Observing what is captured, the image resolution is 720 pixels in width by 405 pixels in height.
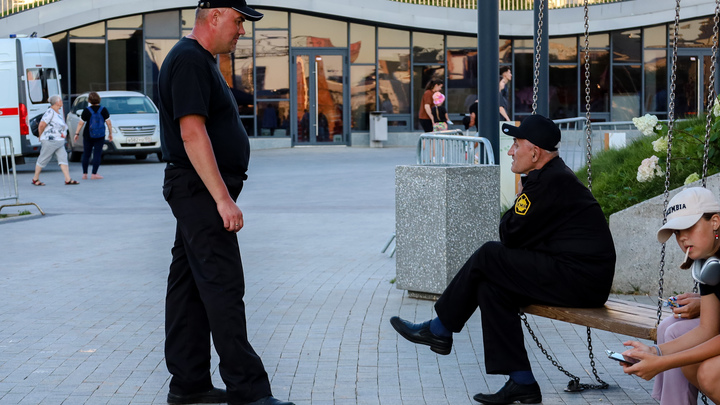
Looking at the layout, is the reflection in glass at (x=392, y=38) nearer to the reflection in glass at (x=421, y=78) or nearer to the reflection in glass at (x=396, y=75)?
the reflection in glass at (x=396, y=75)

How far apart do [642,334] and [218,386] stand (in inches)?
88.7

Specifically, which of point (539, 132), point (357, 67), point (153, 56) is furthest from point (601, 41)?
point (539, 132)

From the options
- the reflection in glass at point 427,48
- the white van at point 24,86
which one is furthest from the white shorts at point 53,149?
the reflection in glass at point 427,48

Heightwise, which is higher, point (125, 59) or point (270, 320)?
point (125, 59)

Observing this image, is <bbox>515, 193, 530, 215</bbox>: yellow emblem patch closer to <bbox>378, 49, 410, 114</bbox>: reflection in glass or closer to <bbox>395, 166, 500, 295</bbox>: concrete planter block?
<bbox>395, 166, 500, 295</bbox>: concrete planter block

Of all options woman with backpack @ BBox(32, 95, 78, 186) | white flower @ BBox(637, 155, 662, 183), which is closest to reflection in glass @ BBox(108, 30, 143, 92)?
woman with backpack @ BBox(32, 95, 78, 186)

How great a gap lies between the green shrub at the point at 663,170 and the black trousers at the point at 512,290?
3.21 meters

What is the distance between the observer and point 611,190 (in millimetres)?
9086

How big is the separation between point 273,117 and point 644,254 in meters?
26.1

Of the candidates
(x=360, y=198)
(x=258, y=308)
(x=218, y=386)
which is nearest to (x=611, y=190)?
(x=258, y=308)

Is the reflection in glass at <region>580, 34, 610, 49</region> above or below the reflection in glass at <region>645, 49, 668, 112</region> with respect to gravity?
above

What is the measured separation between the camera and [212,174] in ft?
14.9

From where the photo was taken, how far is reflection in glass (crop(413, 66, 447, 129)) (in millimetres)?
34281

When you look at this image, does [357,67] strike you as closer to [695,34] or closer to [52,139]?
[695,34]
